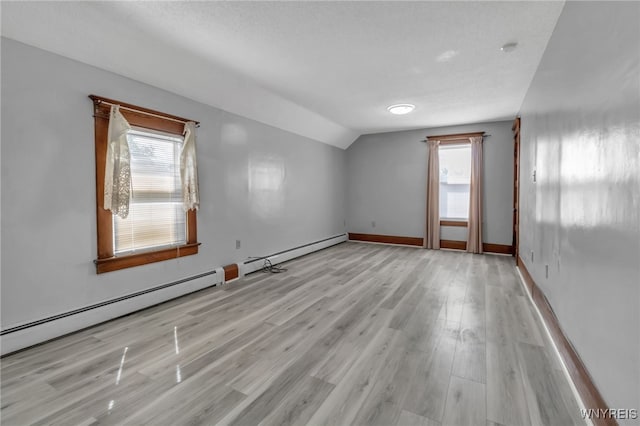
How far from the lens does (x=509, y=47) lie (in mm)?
2740

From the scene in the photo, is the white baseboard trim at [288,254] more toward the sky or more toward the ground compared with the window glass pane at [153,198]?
more toward the ground

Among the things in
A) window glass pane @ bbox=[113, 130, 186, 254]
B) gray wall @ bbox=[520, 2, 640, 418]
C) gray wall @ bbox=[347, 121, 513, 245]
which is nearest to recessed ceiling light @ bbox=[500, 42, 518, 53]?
gray wall @ bbox=[520, 2, 640, 418]

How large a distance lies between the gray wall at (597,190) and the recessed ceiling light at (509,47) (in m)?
0.27

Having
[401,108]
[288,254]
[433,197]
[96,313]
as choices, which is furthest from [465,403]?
[433,197]

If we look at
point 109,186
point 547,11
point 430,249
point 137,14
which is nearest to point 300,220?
point 430,249

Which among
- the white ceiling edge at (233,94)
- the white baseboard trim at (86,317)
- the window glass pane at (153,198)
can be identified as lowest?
the white baseboard trim at (86,317)

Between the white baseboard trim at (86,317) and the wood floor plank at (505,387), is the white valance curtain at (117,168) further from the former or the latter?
the wood floor plank at (505,387)

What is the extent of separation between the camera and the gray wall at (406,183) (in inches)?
221

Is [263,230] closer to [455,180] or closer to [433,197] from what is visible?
[433,197]

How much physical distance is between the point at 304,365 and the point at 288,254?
10.6 feet

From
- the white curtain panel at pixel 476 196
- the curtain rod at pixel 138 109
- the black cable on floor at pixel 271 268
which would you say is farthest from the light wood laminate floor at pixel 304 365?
the white curtain panel at pixel 476 196

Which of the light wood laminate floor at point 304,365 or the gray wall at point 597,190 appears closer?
the gray wall at point 597,190

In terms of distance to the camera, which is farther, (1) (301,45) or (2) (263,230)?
(2) (263,230)

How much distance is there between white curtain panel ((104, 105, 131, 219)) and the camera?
2.66 metres
